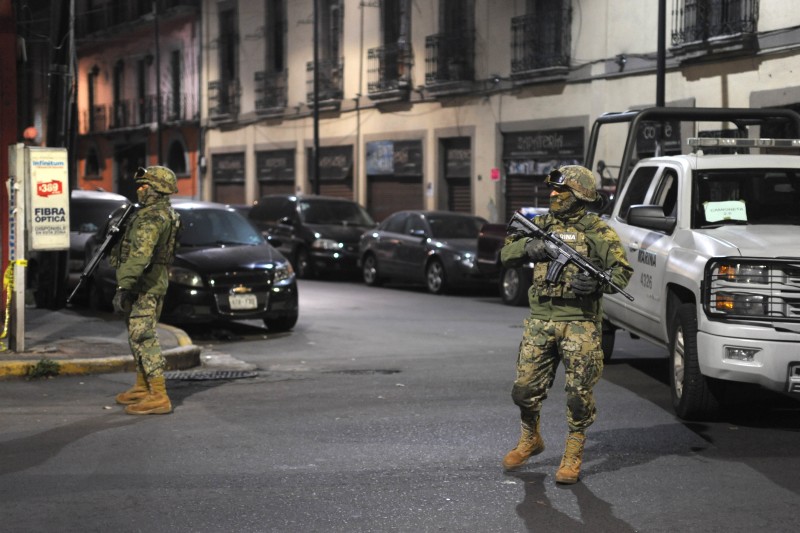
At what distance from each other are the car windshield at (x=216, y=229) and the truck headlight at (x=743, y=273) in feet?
25.8

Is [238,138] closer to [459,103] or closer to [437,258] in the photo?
[459,103]

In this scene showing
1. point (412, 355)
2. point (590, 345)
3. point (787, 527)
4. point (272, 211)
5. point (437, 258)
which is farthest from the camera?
point (272, 211)

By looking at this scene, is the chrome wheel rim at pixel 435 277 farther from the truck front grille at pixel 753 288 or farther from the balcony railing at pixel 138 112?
the balcony railing at pixel 138 112

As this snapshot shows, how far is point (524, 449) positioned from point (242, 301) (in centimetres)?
723

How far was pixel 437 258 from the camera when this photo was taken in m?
21.3

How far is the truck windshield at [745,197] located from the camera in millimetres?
9234

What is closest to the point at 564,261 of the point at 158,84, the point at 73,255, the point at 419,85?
the point at 73,255

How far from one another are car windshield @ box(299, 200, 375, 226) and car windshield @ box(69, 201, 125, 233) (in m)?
6.79

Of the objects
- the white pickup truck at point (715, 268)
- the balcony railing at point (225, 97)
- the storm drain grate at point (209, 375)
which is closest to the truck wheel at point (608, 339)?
the white pickup truck at point (715, 268)

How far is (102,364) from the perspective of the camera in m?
11.0

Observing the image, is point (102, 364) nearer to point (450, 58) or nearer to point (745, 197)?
point (745, 197)

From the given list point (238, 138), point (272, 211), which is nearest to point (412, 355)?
point (272, 211)

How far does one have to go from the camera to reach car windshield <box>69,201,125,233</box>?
1845 cm

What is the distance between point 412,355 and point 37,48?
21456 millimetres
